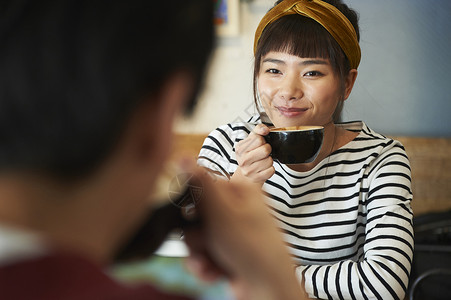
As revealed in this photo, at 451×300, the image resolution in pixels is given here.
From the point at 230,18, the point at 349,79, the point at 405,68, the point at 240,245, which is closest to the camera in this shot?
the point at 240,245

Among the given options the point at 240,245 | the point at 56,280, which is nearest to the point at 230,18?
the point at 240,245

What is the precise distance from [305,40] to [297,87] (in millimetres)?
116

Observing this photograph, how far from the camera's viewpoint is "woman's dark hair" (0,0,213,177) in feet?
0.95

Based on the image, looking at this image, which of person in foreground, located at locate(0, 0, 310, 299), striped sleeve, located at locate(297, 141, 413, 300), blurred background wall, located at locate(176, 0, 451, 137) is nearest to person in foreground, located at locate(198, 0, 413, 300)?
striped sleeve, located at locate(297, 141, 413, 300)

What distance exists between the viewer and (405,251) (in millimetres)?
1140

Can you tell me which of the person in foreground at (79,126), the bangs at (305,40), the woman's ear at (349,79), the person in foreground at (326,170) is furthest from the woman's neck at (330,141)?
the person in foreground at (79,126)

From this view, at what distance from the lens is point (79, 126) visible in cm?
30

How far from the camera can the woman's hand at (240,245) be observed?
423 millimetres

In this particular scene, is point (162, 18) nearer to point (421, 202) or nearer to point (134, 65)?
point (134, 65)

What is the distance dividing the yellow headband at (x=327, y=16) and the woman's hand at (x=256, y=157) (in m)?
0.29

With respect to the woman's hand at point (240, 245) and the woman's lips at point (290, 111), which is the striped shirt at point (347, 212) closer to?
the woman's lips at point (290, 111)

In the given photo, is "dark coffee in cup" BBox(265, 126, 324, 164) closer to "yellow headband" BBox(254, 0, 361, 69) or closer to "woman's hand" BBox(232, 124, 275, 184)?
"woman's hand" BBox(232, 124, 275, 184)

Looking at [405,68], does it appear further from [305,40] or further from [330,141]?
[305,40]

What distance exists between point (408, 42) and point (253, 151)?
116 centimetres
